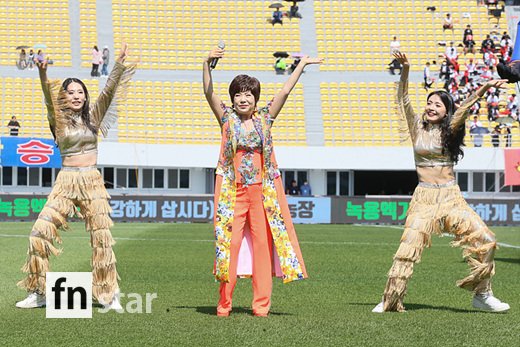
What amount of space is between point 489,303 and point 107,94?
435 cm

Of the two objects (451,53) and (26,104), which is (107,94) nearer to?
(26,104)

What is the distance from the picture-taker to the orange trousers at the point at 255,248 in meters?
9.59

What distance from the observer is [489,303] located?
33.9 feet

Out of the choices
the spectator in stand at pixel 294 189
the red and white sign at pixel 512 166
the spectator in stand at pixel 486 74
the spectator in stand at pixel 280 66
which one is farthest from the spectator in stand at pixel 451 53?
the red and white sign at pixel 512 166

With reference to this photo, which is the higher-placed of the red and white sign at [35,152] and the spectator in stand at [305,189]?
the red and white sign at [35,152]

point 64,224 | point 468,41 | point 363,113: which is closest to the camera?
point 64,224

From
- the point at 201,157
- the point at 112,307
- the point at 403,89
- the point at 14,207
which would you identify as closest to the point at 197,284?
the point at 112,307

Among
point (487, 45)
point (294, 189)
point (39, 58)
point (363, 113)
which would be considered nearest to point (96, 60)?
point (294, 189)

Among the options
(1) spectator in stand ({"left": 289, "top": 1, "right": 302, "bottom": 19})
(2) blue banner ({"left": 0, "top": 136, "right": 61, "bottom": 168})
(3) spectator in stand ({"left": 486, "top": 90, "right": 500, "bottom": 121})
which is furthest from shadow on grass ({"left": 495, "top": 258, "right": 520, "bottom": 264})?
(1) spectator in stand ({"left": 289, "top": 1, "right": 302, "bottom": 19})

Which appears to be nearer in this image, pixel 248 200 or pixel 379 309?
pixel 248 200

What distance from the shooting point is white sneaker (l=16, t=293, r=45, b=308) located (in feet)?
33.4

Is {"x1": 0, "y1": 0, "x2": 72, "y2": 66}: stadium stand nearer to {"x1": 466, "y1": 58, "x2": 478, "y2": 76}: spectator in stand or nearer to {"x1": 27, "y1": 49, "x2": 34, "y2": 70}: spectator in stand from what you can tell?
{"x1": 27, "y1": 49, "x2": 34, "y2": 70}: spectator in stand

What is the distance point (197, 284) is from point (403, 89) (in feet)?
13.5

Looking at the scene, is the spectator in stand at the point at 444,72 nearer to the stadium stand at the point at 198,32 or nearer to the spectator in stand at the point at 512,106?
the spectator in stand at the point at 512,106
